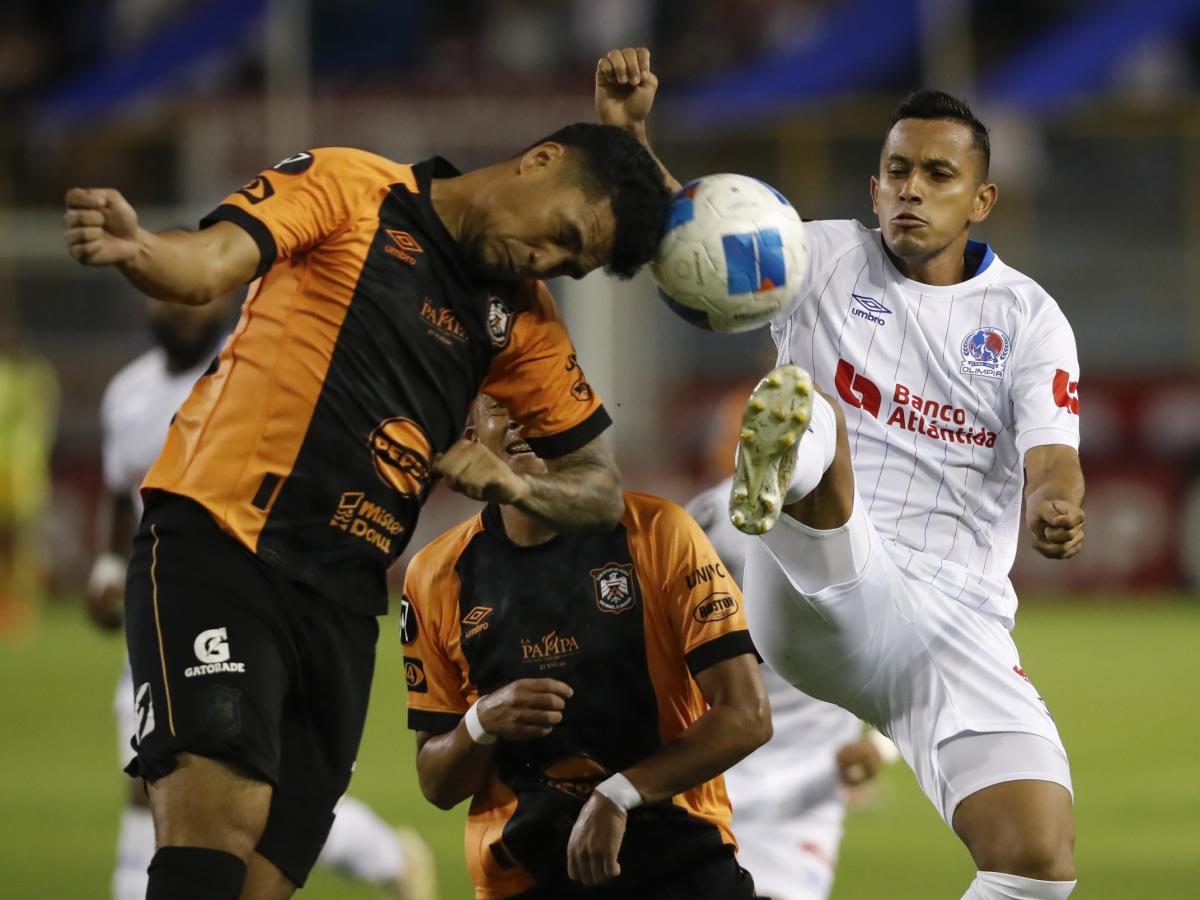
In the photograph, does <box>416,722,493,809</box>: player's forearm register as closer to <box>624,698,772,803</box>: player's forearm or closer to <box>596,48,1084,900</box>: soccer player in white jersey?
<box>624,698,772,803</box>: player's forearm

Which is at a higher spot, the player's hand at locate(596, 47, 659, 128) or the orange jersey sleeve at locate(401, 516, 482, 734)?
the player's hand at locate(596, 47, 659, 128)

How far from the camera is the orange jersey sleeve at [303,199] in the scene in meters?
3.97

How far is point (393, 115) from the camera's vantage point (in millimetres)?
18562

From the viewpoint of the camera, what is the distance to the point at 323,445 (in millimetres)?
4082

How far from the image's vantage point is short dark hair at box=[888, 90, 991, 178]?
4816mm

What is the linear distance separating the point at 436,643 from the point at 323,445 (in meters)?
0.71

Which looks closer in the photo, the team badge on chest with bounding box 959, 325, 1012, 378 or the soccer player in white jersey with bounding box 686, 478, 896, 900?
the team badge on chest with bounding box 959, 325, 1012, 378

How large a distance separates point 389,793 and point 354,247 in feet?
17.6

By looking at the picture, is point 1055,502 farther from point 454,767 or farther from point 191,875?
point 191,875

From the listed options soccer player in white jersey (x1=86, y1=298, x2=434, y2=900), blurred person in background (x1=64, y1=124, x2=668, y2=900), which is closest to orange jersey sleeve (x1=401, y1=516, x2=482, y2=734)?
blurred person in background (x1=64, y1=124, x2=668, y2=900)

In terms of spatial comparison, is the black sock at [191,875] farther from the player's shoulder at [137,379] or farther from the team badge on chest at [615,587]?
the player's shoulder at [137,379]

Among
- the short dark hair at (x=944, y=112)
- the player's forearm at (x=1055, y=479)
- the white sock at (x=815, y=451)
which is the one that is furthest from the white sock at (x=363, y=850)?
the short dark hair at (x=944, y=112)

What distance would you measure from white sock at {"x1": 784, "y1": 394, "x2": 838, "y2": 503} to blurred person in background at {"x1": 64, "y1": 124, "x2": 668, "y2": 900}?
44cm

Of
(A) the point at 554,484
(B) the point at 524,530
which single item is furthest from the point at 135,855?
(A) the point at 554,484
